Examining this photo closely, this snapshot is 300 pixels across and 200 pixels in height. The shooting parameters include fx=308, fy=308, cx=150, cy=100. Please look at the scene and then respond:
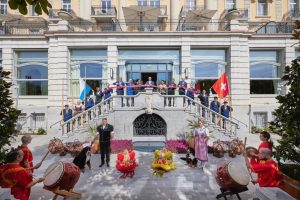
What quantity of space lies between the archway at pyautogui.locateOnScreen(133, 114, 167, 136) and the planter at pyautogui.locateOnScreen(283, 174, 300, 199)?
1127 centimetres

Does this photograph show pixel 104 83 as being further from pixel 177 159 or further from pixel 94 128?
pixel 177 159

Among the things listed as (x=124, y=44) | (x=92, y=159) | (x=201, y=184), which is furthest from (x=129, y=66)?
(x=201, y=184)

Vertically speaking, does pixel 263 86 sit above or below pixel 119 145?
above

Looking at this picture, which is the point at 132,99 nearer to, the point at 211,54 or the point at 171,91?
the point at 171,91

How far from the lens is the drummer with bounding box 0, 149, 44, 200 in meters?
6.00

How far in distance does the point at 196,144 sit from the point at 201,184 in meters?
1.79

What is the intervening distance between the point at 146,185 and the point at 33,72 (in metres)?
17.7

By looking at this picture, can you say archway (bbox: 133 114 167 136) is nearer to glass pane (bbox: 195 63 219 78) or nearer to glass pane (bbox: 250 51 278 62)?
glass pane (bbox: 195 63 219 78)

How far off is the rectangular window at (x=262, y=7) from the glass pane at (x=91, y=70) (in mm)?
16427

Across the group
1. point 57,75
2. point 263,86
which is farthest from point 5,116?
point 263,86

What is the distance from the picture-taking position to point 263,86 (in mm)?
24062

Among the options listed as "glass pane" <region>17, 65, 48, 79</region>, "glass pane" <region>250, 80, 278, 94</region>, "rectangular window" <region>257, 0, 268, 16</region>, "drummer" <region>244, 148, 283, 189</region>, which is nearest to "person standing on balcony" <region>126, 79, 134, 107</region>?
"glass pane" <region>17, 65, 48, 79</region>

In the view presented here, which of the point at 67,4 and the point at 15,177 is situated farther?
the point at 67,4

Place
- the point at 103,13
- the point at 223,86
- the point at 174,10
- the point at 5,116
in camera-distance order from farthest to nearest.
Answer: the point at 174,10 → the point at 103,13 → the point at 223,86 → the point at 5,116
